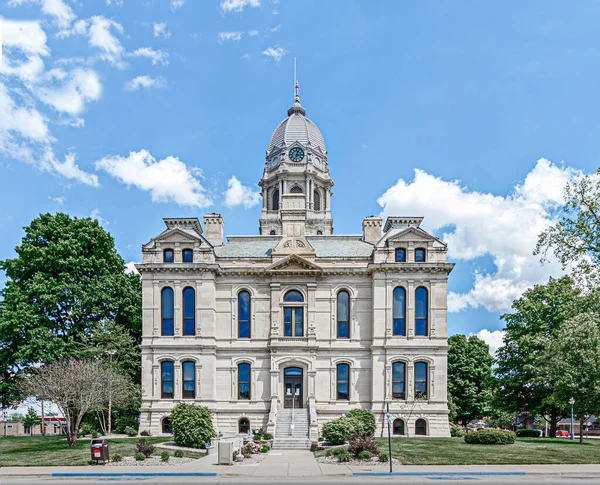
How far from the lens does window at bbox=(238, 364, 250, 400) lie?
138 ft

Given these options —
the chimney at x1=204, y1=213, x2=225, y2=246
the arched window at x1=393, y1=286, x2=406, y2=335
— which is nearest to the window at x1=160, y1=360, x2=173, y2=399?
the chimney at x1=204, y1=213, x2=225, y2=246

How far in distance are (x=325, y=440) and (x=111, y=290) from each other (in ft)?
70.4

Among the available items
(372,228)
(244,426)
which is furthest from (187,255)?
(372,228)

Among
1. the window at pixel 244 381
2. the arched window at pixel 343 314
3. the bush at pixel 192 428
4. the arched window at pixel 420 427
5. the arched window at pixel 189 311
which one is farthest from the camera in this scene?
the arched window at pixel 343 314

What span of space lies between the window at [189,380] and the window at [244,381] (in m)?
3.34

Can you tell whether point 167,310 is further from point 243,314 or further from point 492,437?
point 492,437

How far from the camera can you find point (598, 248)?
28.4 meters

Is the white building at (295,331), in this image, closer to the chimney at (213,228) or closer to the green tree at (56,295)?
the chimney at (213,228)

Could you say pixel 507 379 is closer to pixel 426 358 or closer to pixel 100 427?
pixel 426 358

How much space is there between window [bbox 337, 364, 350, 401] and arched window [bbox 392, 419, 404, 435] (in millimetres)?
3756

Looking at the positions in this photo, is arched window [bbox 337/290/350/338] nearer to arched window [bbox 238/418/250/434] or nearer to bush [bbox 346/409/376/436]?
bush [bbox 346/409/376/436]

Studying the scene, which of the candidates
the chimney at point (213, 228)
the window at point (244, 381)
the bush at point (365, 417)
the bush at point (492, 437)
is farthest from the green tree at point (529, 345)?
the chimney at point (213, 228)

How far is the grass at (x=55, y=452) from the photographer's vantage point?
27.6m

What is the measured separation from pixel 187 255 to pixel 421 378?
63.4ft
